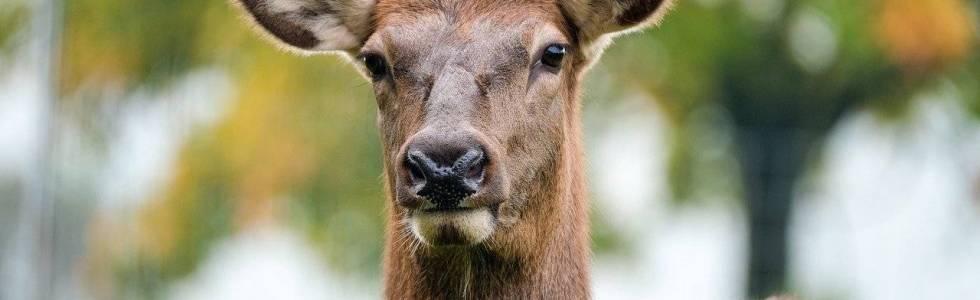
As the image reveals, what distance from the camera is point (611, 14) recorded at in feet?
22.3

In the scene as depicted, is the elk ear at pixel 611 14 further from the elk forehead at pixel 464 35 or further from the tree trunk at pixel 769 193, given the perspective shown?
the tree trunk at pixel 769 193

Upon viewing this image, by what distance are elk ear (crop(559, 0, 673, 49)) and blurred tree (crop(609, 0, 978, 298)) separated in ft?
25.9

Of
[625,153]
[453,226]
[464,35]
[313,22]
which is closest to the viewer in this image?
[453,226]

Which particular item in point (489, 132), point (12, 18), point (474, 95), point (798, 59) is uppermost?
point (798, 59)

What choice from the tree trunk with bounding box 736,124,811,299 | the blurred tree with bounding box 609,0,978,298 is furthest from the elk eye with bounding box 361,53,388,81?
the blurred tree with bounding box 609,0,978,298

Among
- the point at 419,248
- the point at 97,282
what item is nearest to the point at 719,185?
the point at 97,282

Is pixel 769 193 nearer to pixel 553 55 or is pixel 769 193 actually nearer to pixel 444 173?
pixel 553 55

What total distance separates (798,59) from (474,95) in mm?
11925

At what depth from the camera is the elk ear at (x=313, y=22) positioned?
7066 mm

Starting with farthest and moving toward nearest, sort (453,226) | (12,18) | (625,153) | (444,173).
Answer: (625,153) < (12,18) < (453,226) < (444,173)

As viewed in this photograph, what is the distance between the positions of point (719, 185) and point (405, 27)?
400 inches

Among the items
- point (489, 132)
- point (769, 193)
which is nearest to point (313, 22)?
point (489, 132)

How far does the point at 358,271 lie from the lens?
16.4 metres

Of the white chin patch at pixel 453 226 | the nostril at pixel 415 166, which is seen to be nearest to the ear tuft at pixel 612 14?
the white chin patch at pixel 453 226
